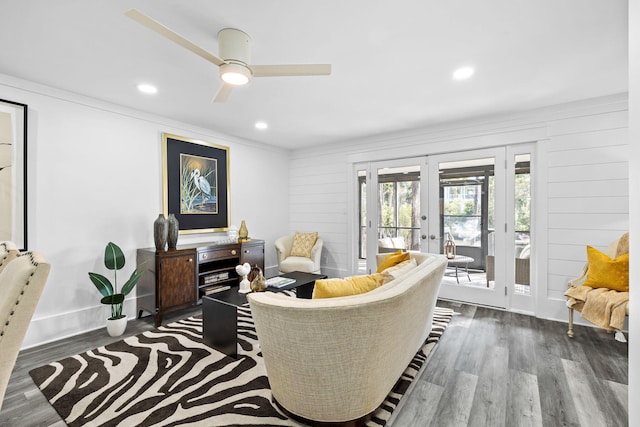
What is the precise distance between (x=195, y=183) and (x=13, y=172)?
1.77 meters

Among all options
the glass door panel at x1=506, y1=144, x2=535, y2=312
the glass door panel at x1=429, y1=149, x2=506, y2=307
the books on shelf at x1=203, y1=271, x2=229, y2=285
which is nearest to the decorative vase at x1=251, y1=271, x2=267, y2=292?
the books on shelf at x1=203, y1=271, x2=229, y2=285

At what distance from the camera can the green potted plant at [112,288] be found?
296 cm

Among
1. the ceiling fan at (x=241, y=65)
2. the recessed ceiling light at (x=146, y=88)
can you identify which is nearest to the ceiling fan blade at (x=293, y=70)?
the ceiling fan at (x=241, y=65)

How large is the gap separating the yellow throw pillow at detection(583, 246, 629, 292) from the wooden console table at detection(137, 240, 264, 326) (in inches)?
153

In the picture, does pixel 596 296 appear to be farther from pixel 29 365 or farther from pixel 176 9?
pixel 29 365

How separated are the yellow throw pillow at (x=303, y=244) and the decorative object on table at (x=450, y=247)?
6.70 feet

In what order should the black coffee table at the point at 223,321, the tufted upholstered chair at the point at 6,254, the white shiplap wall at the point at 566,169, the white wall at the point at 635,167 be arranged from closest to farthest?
the white wall at the point at 635,167 < the tufted upholstered chair at the point at 6,254 < the black coffee table at the point at 223,321 < the white shiplap wall at the point at 566,169

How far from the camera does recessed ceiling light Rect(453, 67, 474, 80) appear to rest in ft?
8.44

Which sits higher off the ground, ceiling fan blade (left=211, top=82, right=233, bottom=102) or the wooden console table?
ceiling fan blade (left=211, top=82, right=233, bottom=102)

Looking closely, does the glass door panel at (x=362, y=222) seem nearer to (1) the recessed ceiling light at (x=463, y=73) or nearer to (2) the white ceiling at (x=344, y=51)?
(2) the white ceiling at (x=344, y=51)

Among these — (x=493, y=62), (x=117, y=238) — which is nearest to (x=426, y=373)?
(x=493, y=62)

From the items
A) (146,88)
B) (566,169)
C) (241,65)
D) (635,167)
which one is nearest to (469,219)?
(566,169)

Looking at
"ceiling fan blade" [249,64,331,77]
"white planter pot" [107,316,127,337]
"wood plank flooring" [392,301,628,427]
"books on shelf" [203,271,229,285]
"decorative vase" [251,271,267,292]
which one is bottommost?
"wood plank flooring" [392,301,628,427]

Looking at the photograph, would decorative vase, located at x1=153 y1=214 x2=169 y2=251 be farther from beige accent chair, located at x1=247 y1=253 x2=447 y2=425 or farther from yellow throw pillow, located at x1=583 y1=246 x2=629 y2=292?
yellow throw pillow, located at x1=583 y1=246 x2=629 y2=292
